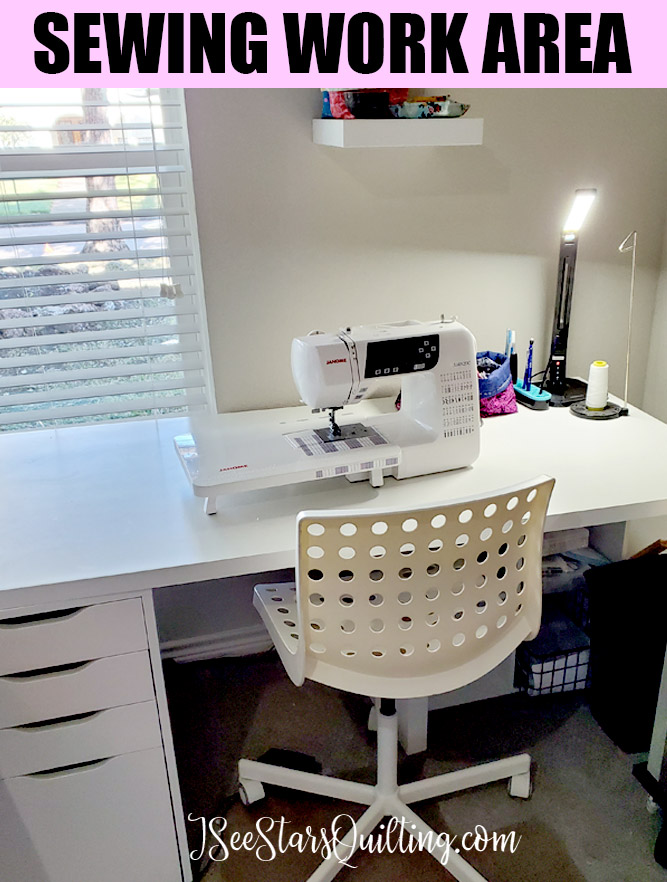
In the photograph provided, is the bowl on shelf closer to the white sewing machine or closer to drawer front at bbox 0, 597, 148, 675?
the white sewing machine

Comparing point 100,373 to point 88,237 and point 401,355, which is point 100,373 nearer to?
point 88,237

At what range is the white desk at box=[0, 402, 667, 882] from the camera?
134cm

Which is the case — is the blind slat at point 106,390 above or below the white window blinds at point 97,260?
below

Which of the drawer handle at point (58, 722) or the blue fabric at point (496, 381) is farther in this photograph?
the blue fabric at point (496, 381)

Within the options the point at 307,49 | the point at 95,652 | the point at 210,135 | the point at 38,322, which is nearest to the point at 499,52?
the point at 307,49

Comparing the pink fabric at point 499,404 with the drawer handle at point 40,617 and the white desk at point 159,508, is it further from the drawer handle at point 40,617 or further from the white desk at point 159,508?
the drawer handle at point 40,617

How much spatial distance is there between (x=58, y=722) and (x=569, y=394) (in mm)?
1450

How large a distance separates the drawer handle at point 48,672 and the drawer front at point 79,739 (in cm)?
9

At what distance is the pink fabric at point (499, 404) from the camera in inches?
75.8

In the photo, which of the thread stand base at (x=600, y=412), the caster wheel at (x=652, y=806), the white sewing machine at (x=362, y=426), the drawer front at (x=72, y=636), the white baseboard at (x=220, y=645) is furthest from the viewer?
the white baseboard at (x=220, y=645)

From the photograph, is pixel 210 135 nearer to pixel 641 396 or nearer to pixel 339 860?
pixel 641 396

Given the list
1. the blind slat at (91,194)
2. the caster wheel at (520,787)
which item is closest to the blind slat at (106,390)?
the blind slat at (91,194)

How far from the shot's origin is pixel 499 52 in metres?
1.82

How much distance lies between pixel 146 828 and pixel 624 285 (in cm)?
179
